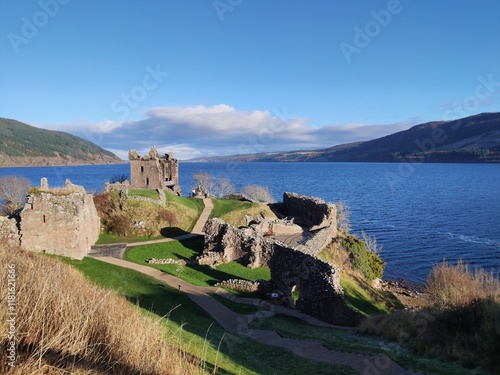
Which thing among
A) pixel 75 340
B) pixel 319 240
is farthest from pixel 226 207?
pixel 75 340

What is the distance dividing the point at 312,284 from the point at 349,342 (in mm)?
7127

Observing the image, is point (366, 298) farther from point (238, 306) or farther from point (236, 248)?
point (238, 306)

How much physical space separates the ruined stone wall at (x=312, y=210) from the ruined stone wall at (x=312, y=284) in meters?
17.0

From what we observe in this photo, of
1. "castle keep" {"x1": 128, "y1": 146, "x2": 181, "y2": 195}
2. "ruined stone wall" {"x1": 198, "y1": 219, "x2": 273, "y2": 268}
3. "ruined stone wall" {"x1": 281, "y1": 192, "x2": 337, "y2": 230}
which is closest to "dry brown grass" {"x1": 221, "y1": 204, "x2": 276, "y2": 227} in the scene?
"ruined stone wall" {"x1": 281, "y1": 192, "x2": 337, "y2": 230}

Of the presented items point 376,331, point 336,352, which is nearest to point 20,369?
point 336,352

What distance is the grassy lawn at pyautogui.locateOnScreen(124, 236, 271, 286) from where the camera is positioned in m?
27.4

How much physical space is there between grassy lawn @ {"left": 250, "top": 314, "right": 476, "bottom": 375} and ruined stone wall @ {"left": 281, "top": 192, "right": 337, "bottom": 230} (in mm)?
20947

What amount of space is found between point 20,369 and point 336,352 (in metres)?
13.1

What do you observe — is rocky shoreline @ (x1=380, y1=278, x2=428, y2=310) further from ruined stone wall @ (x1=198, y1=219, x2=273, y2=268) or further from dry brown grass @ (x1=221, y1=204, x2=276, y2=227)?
dry brown grass @ (x1=221, y1=204, x2=276, y2=227)

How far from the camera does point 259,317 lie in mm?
21453

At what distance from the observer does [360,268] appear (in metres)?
38.8

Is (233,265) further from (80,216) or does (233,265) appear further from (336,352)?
(336,352)

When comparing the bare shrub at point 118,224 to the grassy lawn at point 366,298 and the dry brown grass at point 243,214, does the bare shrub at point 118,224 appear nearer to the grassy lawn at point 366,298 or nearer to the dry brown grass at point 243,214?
the dry brown grass at point 243,214

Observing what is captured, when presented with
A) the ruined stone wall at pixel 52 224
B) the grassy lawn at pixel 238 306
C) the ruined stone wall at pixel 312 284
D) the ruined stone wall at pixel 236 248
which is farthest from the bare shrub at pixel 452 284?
the ruined stone wall at pixel 52 224
